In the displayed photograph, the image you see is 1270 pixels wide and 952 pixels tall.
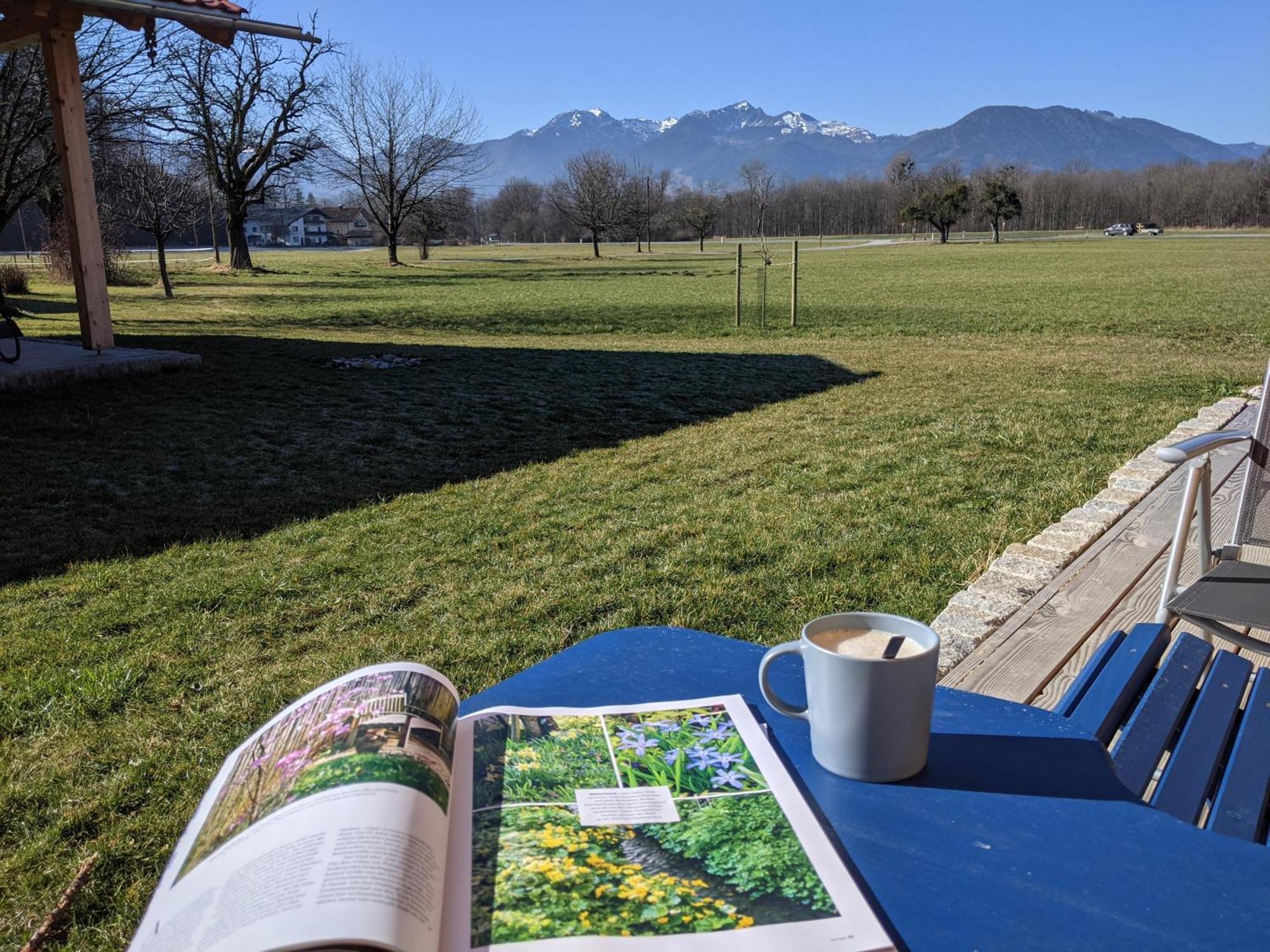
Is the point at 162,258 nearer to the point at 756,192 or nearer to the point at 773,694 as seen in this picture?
the point at 773,694

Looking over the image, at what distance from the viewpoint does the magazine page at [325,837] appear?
0.64 metres

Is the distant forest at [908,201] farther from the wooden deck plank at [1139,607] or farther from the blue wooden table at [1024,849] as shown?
the blue wooden table at [1024,849]

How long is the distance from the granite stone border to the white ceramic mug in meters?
1.38

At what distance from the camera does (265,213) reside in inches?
3957

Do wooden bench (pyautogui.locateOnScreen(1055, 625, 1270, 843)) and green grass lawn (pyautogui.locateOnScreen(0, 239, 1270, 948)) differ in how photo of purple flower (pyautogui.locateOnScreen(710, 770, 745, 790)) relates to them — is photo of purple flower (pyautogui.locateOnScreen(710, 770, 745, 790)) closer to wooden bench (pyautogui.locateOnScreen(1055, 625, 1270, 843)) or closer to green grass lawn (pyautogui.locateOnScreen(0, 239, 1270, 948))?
wooden bench (pyautogui.locateOnScreen(1055, 625, 1270, 843))

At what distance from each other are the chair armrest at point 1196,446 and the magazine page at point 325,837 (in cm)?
200

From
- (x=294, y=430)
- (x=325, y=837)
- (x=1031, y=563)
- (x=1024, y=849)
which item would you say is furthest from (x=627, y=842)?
(x=294, y=430)

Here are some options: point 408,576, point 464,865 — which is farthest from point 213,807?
point 408,576

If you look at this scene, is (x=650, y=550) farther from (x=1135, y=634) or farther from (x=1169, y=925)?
(x=1169, y=925)

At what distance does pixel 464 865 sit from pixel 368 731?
0.17 metres

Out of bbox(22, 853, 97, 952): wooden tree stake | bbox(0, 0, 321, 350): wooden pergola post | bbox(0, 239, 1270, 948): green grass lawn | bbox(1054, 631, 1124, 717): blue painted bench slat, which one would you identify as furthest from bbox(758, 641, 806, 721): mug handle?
bbox(0, 0, 321, 350): wooden pergola post

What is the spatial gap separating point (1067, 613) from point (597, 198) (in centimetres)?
5666

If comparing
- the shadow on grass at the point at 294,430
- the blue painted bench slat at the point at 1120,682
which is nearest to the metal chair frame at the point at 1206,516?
the blue painted bench slat at the point at 1120,682

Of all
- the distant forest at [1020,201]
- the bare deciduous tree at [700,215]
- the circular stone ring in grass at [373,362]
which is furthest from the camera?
the distant forest at [1020,201]
